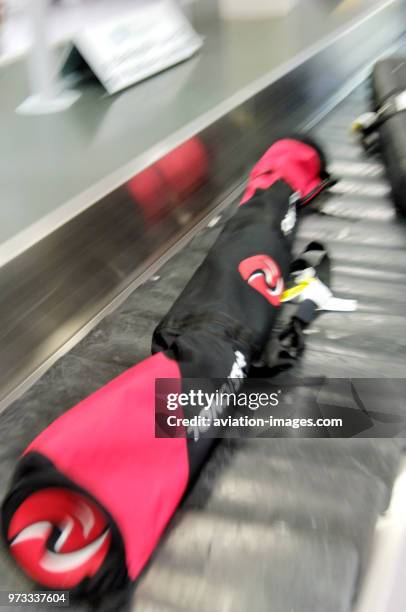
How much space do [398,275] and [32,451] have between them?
0.75 m

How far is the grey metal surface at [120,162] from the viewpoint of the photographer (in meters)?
0.93

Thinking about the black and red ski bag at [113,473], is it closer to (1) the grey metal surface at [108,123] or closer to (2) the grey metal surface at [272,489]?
(2) the grey metal surface at [272,489]

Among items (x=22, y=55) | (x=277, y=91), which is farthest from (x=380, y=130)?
(x=22, y=55)

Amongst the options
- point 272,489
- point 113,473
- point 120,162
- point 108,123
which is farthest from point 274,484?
point 108,123

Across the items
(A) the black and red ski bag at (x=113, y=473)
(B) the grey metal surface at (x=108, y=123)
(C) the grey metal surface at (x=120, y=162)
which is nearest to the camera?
(A) the black and red ski bag at (x=113, y=473)

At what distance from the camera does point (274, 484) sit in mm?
637

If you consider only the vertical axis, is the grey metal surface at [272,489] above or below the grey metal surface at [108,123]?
below

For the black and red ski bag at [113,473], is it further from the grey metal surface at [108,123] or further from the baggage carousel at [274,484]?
the grey metal surface at [108,123]

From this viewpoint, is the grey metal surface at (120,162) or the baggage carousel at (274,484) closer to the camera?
the baggage carousel at (274,484)

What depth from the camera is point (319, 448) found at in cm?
68

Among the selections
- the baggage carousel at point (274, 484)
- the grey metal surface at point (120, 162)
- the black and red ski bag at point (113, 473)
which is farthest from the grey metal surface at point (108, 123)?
the black and red ski bag at point (113, 473)

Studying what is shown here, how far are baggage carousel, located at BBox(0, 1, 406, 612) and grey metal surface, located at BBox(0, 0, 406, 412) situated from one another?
0.08 meters

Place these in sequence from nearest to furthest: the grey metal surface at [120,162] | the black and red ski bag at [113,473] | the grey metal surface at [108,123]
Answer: the black and red ski bag at [113,473] < the grey metal surface at [120,162] < the grey metal surface at [108,123]

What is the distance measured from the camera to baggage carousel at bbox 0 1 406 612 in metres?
0.53
